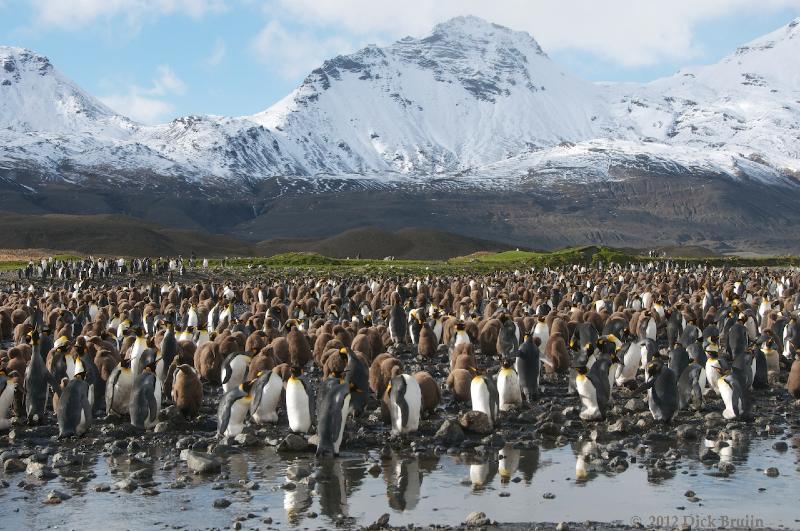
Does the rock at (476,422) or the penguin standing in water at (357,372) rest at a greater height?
the penguin standing in water at (357,372)

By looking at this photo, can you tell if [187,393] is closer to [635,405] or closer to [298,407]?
[298,407]

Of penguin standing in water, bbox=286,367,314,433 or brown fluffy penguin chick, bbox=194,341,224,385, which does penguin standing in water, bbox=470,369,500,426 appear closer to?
penguin standing in water, bbox=286,367,314,433

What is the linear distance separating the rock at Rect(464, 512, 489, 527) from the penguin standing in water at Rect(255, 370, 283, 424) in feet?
12.2

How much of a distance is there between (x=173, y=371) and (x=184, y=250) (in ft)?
236

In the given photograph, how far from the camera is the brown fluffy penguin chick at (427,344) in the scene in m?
16.1

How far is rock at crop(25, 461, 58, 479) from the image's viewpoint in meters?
9.09

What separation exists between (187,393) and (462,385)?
3.35m

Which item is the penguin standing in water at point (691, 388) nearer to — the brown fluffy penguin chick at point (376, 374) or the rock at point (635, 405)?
the rock at point (635, 405)

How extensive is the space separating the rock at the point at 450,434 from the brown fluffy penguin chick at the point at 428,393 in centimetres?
94

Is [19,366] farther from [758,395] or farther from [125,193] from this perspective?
[125,193]

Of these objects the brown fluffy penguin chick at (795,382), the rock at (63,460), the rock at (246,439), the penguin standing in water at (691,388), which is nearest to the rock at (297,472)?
the rock at (246,439)

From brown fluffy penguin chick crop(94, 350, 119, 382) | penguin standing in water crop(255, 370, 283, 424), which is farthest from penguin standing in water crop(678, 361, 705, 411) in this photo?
brown fluffy penguin chick crop(94, 350, 119, 382)

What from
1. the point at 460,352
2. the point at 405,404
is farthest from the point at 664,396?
the point at 460,352

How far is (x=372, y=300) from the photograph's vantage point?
2594 centimetres
